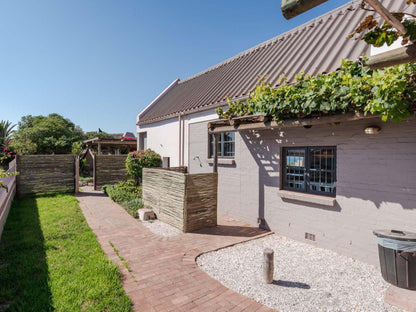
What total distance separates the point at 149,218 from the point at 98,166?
708 centimetres

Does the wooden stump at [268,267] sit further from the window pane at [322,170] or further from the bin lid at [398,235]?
the window pane at [322,170]

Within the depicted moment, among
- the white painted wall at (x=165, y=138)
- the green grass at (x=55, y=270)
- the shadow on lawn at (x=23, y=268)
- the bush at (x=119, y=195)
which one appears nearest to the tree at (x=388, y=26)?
the green grass at (x=55, y=270)

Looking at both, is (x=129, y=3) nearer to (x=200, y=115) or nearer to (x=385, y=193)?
(x=200, y=115)

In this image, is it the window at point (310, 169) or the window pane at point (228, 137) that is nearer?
the window at point (310, 169)

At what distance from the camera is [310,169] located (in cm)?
593

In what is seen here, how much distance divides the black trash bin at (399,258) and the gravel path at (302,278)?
0.39m

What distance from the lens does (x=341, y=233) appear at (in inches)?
205

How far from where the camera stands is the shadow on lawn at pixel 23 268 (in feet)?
11.0

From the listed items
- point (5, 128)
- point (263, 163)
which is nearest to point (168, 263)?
point (263, 163)

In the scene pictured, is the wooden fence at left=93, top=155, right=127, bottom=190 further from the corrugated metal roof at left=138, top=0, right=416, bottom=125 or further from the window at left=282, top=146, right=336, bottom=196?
the window at left=282, top=146, right=336, bottom=196

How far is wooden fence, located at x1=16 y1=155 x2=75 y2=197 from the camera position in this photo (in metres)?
11.1

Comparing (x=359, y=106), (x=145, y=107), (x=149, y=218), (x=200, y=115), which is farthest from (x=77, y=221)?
(x=145, y=107)

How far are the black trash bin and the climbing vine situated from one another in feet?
6.14

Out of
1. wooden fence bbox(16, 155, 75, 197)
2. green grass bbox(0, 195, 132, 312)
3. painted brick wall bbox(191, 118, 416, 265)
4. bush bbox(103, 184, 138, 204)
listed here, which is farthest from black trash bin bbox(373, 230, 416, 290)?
wooden fence bbox(16, 155, 75, 197)
